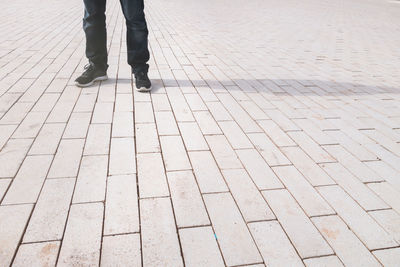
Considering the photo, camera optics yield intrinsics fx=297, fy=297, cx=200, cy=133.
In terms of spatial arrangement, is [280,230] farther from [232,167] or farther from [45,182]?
[45,182]

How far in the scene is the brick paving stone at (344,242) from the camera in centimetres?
144

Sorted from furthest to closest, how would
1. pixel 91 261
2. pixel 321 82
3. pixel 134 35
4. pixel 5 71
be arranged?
1. pixel 321 82
2. pixel 5 71
3. pixel 134 35
4. pixel 91 261

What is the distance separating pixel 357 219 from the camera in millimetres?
1699

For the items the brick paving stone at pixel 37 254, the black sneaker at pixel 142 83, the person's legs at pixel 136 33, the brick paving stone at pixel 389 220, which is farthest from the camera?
the black sneaker at pixel 142 83

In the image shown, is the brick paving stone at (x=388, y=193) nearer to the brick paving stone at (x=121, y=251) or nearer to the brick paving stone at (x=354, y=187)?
the brick paving stone at (x=354, y=187)

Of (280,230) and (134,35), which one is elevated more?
(134,35)

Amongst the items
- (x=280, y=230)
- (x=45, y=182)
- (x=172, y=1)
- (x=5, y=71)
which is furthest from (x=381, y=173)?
(x=172, y=1)

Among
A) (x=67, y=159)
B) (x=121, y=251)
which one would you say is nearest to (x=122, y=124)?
(x=67, y=159)

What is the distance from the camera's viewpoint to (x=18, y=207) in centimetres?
159

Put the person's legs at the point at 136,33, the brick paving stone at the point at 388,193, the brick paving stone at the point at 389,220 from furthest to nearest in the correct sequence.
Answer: the person's legs at the point at 136,33, the brick paving stone at the point at 388,193, the brick paving stone at the point at 389,220

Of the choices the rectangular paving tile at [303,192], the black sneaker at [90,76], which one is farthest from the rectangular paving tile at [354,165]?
the black sneaker at [90,76]

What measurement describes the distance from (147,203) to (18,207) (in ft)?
2.24

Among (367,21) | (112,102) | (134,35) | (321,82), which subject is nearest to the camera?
(112,102)

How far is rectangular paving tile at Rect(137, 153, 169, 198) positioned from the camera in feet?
5.83
